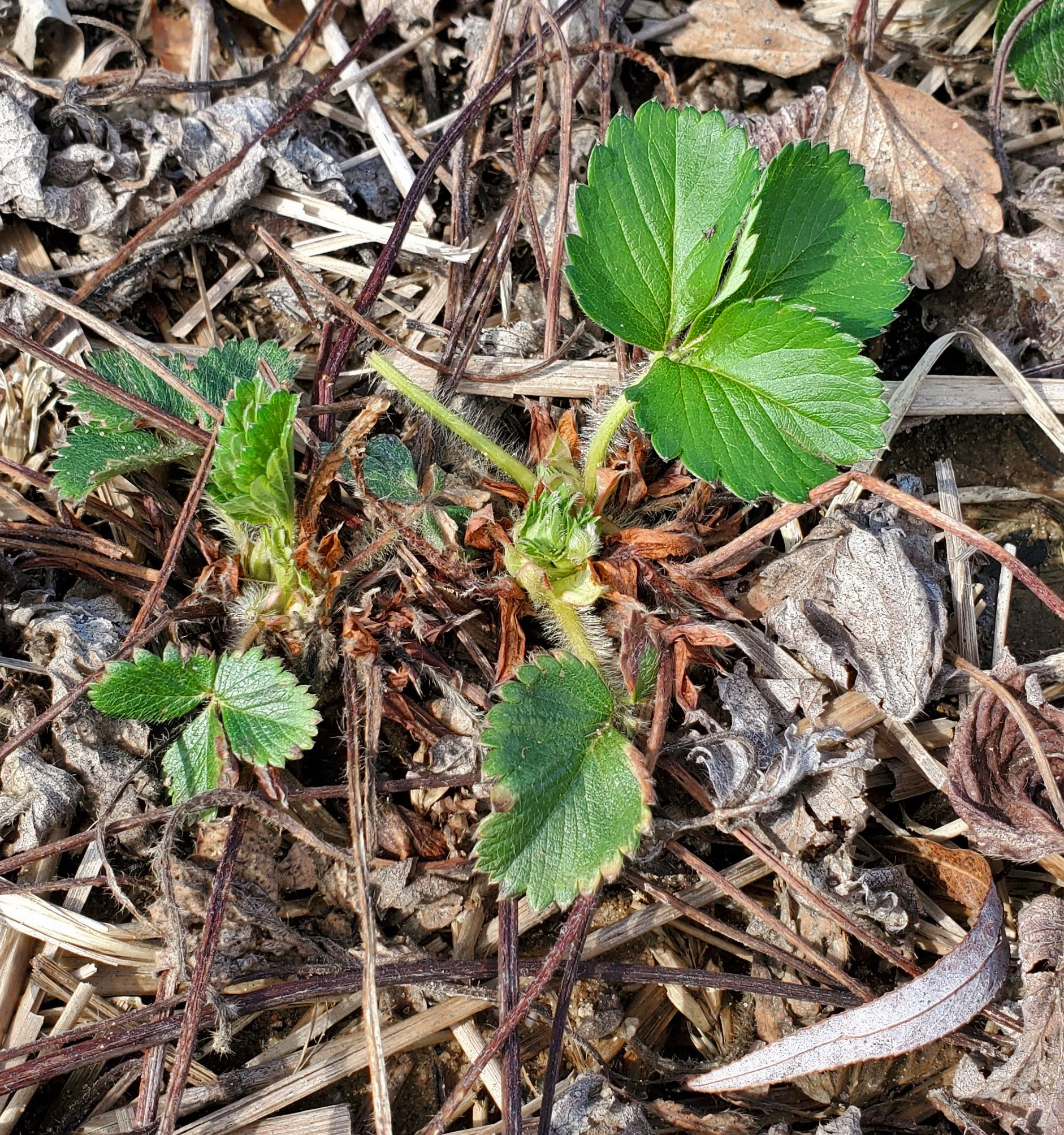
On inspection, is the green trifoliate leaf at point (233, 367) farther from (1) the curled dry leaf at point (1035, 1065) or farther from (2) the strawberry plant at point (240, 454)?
(1) the curled dry leaf at point (1035, 1065)

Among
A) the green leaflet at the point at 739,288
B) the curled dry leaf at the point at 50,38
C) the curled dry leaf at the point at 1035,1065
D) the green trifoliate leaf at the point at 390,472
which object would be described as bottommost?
the curled dry leaf at the point at 1035,1065

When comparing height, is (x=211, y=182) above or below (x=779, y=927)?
above

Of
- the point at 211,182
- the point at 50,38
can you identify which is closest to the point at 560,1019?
the point at 211,182

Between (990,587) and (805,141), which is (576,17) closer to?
(805,141)

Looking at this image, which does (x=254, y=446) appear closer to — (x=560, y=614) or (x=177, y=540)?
(x=177, y=540)

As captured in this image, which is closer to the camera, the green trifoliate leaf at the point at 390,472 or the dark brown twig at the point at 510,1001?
the dark brown twig at the point at 510,1001

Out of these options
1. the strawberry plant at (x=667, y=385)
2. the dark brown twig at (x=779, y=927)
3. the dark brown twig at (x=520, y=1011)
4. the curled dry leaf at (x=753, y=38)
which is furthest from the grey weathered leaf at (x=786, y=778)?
the curled dry leaf at (x=753, y=38)
